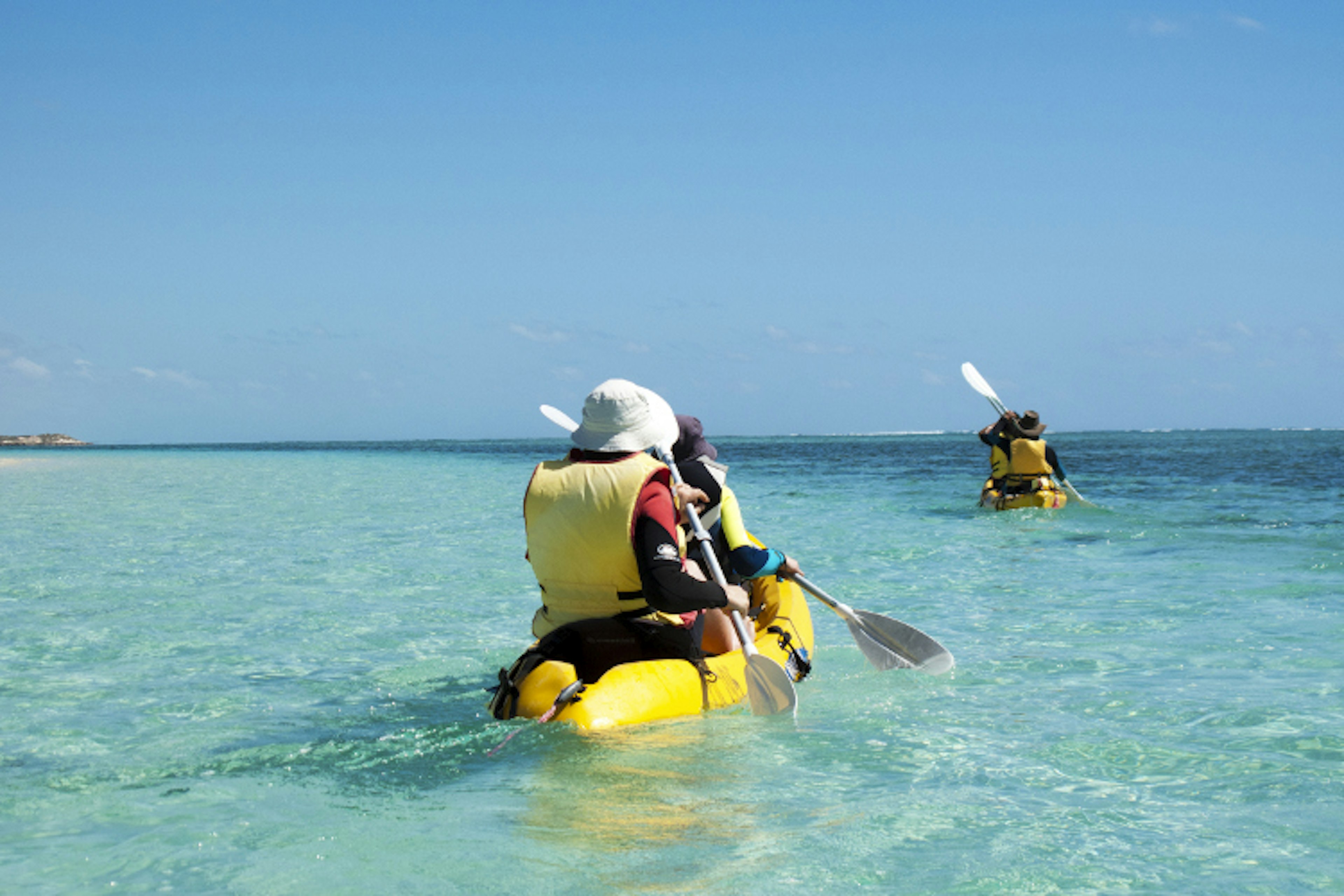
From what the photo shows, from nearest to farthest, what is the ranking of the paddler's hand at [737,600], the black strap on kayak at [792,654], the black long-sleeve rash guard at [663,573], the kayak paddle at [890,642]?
the black long-sleeve rash guard at [663,573] → the paddler's hand at [737,600] → the black strap on kayak at [792,654] → the kayak paddle at [890,642]

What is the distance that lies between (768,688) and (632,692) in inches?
34.9

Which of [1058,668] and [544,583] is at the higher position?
[544,583]

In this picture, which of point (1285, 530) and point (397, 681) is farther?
point (1285, 530)

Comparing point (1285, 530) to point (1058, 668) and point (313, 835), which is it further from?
point (313, 835)

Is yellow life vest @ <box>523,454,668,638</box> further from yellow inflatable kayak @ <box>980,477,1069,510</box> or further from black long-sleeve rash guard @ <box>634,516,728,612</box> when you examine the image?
yellow inflatable kayak @ <box>980,477,1069,510</box>

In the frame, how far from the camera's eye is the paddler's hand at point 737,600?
604 centimetres

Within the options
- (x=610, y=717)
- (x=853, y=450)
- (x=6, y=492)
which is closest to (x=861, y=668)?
(x=610, y=717)

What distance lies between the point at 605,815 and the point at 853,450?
2988 inches

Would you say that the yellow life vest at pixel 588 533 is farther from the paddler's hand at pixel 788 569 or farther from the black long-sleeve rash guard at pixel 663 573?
Answer: the paddler's hand at pixel 788 569

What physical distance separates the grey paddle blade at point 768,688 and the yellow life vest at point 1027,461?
13867mm

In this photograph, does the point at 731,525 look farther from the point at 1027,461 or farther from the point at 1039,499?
the point at 1039,499

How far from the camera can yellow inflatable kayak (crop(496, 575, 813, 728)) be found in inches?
202

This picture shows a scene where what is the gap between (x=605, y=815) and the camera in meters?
4.20

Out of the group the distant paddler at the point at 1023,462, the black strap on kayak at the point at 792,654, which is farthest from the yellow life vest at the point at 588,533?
the distant paddler at the point at 1023,462
